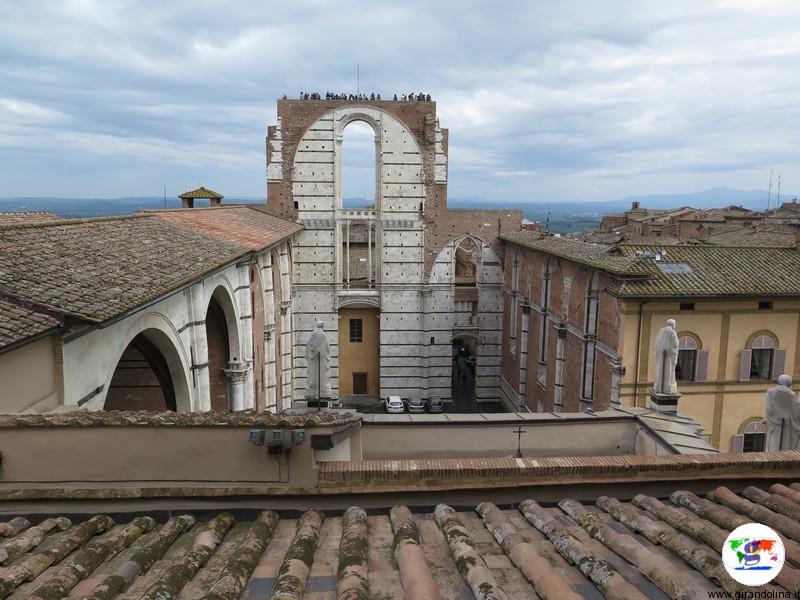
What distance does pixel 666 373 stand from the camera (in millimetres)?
11047

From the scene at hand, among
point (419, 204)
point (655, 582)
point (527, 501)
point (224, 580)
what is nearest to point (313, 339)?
point (527, 501)

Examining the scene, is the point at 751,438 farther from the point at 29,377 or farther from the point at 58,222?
the point at 58,222

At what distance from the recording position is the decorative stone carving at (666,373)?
Result: 10875 mm

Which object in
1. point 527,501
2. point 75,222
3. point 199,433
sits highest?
point 75,222

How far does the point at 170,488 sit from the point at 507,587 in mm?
3395

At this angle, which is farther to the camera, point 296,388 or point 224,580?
point 296,388

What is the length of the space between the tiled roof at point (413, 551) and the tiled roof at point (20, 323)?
255 cm

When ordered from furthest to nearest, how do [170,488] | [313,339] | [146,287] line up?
[146,287] < [313,339] < [170,488]

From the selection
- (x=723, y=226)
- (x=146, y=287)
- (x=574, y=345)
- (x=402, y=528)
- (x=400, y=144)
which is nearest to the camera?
(x=402, y=528)

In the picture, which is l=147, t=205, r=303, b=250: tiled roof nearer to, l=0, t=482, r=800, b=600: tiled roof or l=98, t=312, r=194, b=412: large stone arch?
l=98, t=312, r=194, b=412: large stone arch

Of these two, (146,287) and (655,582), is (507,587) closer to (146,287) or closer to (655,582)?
(655,582)

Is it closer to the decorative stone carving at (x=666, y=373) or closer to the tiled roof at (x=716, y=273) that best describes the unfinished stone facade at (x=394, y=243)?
the tiled roof at (x=716, y=273)

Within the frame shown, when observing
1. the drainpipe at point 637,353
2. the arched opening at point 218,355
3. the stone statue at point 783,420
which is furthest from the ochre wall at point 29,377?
the drainpipe at point 637,353

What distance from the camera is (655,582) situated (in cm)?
437
